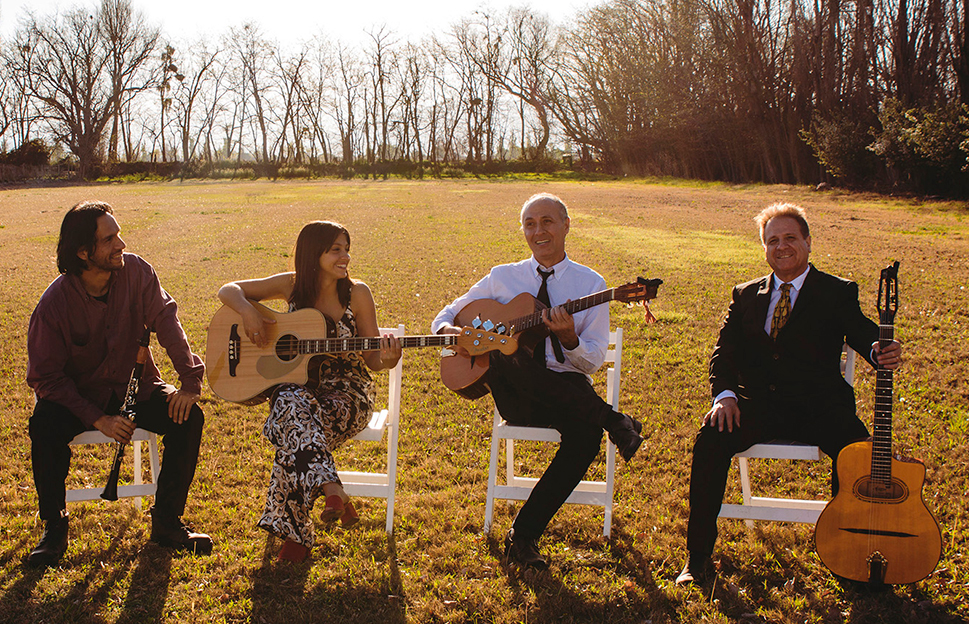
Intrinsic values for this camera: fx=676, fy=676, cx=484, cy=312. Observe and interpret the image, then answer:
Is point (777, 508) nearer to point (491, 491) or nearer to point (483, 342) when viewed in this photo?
point (491, 491)

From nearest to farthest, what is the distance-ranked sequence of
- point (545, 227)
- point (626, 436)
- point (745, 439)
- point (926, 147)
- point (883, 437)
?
point (883, 437), point (626, 436), point (745, 439), point (545, 227), point (926, 147)

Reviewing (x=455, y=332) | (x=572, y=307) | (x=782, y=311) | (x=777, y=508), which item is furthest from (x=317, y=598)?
(x=782, y=311)

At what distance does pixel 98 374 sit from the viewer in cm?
367

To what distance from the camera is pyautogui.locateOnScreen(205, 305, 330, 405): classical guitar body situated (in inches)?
147

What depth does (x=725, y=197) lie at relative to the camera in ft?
103

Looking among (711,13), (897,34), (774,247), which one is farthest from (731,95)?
(774,247)

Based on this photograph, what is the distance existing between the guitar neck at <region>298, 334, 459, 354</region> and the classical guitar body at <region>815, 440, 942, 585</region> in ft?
6.71

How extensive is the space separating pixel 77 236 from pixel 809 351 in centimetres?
389

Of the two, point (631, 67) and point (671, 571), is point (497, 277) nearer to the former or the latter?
point (671, 571)

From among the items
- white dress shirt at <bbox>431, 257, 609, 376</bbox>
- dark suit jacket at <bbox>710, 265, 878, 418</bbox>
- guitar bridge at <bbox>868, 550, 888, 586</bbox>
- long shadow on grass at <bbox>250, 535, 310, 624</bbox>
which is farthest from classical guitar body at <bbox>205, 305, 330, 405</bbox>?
guitar bridge at <bbox>868, 550, 888, 586</bbox>

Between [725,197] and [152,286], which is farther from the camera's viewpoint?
[725,197]

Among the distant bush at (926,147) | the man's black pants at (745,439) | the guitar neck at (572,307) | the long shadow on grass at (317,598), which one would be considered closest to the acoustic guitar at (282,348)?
the guitar neck at (572,307)

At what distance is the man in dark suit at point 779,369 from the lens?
3379mm

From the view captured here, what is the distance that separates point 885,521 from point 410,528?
2.42 meters
